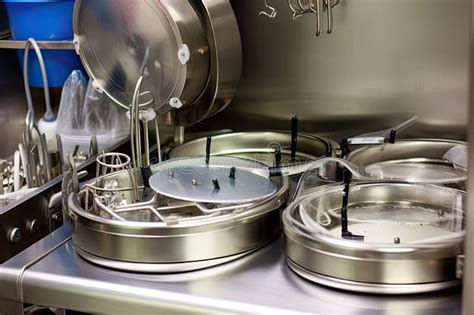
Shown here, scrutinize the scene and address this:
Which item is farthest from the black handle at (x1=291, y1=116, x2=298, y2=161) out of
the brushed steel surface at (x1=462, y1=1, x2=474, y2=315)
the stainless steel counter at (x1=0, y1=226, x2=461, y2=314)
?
the brushed steel surface at (x1=462, y1=1, x2=474, y2=315)

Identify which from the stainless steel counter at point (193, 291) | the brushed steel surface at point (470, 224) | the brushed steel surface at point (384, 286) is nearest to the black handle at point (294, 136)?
the stainless steel counter at point (193, 291)

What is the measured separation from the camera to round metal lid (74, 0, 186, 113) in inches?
57.1

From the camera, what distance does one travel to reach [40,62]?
1.61 meters

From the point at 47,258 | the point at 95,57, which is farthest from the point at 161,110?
the point at 47,258

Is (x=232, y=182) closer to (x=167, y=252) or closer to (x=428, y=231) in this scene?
(x=167, y=252)

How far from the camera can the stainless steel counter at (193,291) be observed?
3.43 feet

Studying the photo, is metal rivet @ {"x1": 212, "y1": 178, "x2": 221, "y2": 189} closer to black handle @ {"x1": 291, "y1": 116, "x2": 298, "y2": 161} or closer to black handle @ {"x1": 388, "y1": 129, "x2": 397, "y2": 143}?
black handle @ {"x1": 291, "y1": 116, "x2": 298, "y2": 161}

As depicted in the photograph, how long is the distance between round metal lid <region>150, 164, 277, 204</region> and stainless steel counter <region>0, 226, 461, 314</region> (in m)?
0.10

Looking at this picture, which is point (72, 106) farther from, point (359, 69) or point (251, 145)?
point (359, 69)

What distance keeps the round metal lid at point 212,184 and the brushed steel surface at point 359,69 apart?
0.36 meters

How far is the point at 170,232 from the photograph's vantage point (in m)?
1.15

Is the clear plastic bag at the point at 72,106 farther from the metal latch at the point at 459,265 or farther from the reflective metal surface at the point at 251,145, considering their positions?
the metal latch at the point at 459,265

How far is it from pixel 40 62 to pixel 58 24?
0.42ft

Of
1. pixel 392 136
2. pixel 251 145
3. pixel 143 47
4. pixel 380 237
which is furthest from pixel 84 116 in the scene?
pixel 380 237
